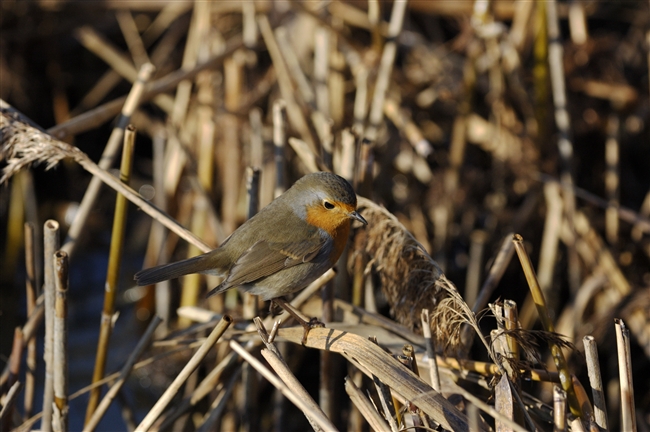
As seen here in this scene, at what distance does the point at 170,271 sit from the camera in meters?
2.88

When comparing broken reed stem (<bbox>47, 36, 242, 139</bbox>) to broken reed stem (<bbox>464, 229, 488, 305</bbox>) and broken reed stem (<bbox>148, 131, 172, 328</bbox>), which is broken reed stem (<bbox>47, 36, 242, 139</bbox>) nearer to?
broken reed stem (<bbox>148, 131, 172, 328</bbox>)

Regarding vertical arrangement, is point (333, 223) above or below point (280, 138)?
below

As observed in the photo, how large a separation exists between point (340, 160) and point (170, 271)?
1216mm

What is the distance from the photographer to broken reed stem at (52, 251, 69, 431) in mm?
2436

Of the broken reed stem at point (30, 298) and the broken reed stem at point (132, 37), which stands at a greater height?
the broken reed stem at point (132, 37)

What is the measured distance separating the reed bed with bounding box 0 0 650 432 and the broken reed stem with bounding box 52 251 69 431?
0.56 m

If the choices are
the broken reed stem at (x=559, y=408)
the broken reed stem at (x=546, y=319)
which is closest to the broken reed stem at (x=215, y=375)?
the broken reed stem at (x=546, y=319)

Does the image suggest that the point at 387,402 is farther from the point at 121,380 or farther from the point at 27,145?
the point at 27,145

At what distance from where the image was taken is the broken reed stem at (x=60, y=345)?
2.44 m

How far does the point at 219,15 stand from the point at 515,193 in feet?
9.55

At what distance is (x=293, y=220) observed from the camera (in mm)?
3072

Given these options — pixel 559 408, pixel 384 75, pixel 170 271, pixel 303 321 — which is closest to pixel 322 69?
pixel 384 75

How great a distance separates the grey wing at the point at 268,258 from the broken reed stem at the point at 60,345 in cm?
70

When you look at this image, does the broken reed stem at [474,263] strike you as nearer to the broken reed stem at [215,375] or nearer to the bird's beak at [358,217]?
the broken reed stem at [215,375]
